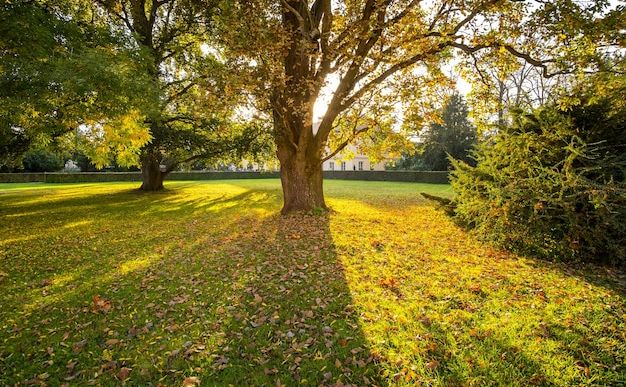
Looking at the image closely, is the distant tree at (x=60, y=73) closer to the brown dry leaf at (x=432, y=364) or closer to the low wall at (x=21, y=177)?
the brown dry leaf at (x=432, y=364)

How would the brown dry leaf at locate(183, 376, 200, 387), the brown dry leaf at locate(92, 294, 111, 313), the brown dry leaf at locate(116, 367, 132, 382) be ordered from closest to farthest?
the brown dry leaf at locate(183, 376, 200, 387) < the brown dry leaf at locate(116, 367, 132, 382) < the brown dry leaf at locate(92, 294, 111, 313)

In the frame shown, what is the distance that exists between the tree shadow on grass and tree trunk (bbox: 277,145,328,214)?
3811 millimetres

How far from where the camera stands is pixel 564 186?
6371mm

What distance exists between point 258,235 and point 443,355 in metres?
6.57

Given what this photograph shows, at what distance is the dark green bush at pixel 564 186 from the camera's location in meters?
6.12

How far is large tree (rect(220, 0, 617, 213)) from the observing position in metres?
7.73

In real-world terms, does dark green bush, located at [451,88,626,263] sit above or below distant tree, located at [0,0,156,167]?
below

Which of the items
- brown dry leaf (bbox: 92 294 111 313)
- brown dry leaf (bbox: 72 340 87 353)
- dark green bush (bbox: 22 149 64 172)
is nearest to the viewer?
brown dry leaf (bbox: 72 340 87 353)

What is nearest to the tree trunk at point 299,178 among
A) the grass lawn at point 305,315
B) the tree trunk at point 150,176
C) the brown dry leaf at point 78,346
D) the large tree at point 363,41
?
the large tree at point 363,41

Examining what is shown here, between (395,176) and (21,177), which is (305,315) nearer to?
(395,176)

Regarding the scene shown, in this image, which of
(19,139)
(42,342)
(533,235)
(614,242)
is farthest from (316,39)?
(19,139)

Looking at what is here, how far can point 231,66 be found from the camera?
10.0m

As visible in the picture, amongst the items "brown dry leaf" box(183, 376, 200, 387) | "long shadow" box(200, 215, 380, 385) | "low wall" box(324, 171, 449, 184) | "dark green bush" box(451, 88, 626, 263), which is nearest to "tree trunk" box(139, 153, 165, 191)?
"long shadow" box(200, 215, 380, 385)

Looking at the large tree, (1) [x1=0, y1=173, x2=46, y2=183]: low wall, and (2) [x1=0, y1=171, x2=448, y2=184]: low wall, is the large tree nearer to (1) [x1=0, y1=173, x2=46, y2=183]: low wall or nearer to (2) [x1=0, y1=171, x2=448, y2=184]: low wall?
(2) [x1=0, y1=171, x2=448, y2=184]: low wall
